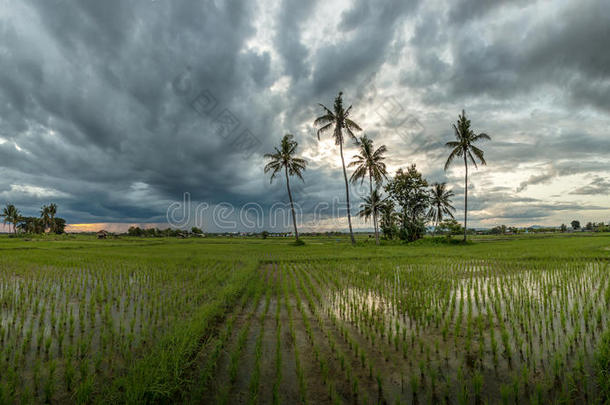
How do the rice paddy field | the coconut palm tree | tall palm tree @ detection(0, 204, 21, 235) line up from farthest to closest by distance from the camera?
1. tall palm tree @ detection(0, 204, 21, 235)
2. the coconut palm tree
3. the rice paddy field

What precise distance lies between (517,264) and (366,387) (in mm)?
13993

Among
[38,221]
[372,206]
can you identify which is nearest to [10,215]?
[38,221]

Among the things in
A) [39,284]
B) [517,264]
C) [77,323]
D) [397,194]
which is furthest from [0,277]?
[397,194]

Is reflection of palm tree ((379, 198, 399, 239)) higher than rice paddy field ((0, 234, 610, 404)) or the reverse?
higher

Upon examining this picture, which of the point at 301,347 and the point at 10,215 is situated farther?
the point at 10,215

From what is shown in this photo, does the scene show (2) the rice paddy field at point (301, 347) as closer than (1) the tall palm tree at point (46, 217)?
Yes

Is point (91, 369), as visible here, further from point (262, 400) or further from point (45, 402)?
point (262, 400)

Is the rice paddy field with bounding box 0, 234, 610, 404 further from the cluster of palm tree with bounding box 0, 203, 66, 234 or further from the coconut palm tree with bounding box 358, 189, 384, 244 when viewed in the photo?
the cluster of palm tree with bounding box 0, 203, 66, 234

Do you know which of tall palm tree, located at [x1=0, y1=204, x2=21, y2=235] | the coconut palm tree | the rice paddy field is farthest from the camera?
tall palm tree, located at [x1=0, y1=204, x2=21, y2=235]

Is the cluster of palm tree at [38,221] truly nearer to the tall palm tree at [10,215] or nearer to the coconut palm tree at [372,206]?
the tall palm tree at [10,215]

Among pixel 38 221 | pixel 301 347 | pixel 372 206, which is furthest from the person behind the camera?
pixel 38 221

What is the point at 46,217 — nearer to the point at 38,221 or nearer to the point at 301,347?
the point at 38,221

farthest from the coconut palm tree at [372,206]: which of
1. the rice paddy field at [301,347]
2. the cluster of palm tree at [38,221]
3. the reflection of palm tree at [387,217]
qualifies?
the cluster of palm tree at [38,221]

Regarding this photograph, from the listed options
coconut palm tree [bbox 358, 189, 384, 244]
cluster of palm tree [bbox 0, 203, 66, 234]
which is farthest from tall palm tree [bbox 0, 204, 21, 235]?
coconut palm tree [bbox 358, 189, 384, 244]
